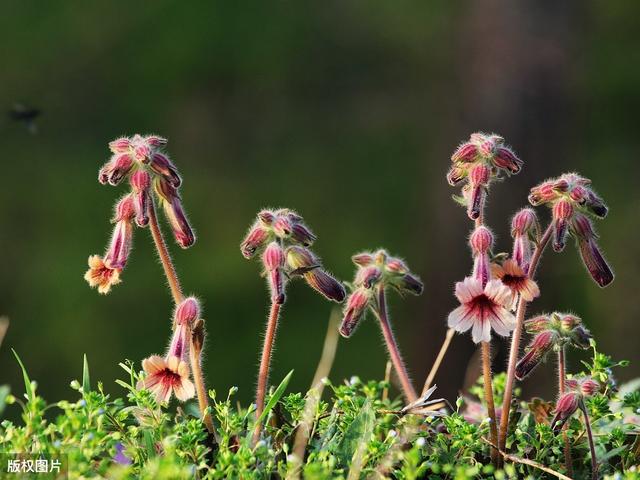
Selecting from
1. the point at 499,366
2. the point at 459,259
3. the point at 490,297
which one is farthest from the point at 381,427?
the point at 459,259

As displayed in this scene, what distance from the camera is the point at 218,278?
5.21 m

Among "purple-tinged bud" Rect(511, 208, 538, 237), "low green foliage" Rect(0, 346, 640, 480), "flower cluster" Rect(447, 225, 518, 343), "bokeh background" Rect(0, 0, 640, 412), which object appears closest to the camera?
"low green foliage" Rect(0, 346, 640, 480)

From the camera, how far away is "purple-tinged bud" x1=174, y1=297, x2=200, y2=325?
→ 4.56 feet

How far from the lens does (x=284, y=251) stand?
4.68ft

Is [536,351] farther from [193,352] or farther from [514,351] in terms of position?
[193,352]

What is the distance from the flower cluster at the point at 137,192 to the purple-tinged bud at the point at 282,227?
0.15 m

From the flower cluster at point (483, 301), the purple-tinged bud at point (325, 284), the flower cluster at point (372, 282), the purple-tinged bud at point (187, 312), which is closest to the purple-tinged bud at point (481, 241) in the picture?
the flower cluster at point (483, 301)

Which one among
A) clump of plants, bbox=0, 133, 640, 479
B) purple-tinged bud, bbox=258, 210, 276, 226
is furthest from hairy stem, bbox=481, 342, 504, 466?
purple-tinged bud, bbox=258, 210, 276, 226

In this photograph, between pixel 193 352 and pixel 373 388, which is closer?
pixel 193 352

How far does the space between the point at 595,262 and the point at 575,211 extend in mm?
97

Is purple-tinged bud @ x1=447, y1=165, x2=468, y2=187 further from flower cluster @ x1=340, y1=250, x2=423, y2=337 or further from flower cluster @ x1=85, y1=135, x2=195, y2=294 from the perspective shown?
flower cluster @ x1=85, y1=135, x2=195, y2=294

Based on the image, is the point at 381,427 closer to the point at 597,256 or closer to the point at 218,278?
the point at 597,256

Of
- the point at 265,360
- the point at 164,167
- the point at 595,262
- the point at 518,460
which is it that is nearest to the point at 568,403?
the point at 518,460

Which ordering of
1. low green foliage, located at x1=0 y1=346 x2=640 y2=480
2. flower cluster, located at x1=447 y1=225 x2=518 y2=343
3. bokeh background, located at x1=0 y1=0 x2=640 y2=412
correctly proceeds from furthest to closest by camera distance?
bokeh background, located at x1=0 y1=0 x2=640 y2=412 → flower cluster, located at x1=447 y1=225 x2=518 y2=343 → low green foliage, located at x1=0 y1=346 x2=640 y2=480
